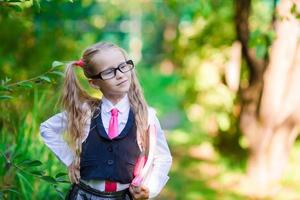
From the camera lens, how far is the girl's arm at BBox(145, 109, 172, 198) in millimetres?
2637

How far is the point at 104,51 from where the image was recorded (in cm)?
264

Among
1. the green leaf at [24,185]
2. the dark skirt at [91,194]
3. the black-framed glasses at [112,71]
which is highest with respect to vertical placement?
the black-framed glasses at [112,71]

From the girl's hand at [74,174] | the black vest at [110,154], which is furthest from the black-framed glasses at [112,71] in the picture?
the girl's hand at [74,174]

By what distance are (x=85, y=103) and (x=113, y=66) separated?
0.25 m

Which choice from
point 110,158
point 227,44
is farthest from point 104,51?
point 227,44

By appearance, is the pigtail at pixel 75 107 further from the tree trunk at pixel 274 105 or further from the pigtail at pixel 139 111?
the tree trunk at pixel 274 105

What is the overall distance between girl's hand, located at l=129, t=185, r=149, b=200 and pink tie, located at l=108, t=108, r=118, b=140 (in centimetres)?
24

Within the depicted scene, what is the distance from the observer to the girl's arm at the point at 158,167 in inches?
104

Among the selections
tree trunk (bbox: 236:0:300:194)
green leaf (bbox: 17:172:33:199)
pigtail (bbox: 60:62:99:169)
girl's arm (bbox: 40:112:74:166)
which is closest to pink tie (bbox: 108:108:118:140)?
pigtail (bbox: 60:62:99:169)

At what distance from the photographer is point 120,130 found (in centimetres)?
266

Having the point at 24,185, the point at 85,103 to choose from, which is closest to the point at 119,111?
the point at 85,103

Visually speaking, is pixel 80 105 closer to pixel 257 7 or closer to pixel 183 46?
pixel 183 46

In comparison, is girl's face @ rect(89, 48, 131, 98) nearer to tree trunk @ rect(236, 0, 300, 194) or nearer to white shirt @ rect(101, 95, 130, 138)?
white shirt @ rect(101, 95, 130, 138)

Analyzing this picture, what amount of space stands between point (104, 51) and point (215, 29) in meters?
5.15
